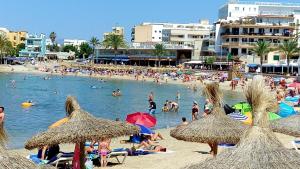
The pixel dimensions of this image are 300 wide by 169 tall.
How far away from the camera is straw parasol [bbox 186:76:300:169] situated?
606cm

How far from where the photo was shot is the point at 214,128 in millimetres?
11406

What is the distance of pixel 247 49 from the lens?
83.4m

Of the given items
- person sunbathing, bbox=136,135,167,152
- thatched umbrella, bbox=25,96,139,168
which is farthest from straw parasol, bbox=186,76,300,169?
person sunbathing, bbox=136,135,167,152

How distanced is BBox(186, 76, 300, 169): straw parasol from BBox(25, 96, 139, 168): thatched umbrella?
190 inches

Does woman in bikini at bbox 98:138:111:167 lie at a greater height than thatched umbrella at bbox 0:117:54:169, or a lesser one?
lesser

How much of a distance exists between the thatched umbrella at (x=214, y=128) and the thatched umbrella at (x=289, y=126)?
933 mm

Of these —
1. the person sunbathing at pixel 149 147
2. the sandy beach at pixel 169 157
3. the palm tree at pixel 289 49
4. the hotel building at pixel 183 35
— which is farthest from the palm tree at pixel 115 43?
the person sunbathing at pixel 149 147

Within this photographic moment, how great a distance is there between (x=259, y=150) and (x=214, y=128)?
17.1 ft

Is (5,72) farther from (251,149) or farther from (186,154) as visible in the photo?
(251,149)

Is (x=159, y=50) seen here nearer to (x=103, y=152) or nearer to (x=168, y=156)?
(x=168, y=156)

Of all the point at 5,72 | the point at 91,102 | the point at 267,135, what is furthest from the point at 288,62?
the point at 267,135

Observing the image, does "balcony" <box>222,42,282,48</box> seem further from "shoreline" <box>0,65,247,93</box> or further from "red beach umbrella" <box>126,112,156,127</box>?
"red beach umbrella" <box>126,112,156,127</box>

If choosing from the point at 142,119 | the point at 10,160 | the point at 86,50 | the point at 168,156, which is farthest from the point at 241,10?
the point at 10,160

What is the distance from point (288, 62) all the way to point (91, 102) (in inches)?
1259
